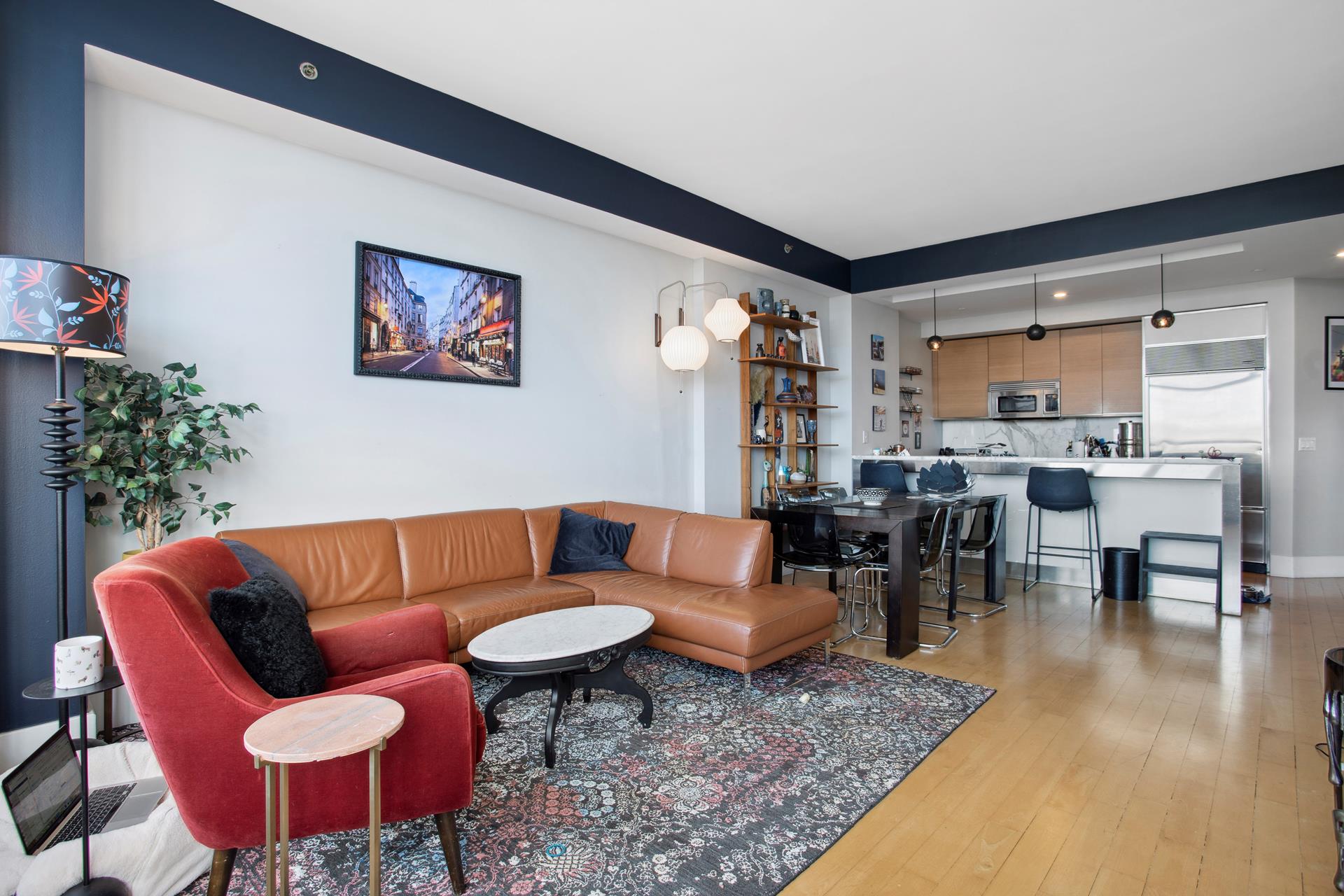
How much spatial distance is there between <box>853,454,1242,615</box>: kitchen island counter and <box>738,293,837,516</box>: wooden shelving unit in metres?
1.33

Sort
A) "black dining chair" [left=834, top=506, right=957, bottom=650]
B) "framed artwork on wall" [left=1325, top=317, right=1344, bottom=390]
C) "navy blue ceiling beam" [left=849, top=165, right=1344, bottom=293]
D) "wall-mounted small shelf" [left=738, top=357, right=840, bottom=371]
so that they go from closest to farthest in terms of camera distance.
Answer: "black dining chair" [left=834, top=506, right=957, bottom=650] → "navy blue ceiling beam" [left=849, top=165, right=1344, bottom=293] → "wall-mounted small shelf" [left=738, top=357, right=840, bottom=371] → "framed artwork on wall" [left=1325, top=317, right=1344, bottom=390]

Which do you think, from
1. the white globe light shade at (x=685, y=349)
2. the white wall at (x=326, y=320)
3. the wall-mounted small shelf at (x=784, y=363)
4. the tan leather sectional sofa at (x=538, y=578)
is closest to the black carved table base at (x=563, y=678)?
the tan leather sectional sofa at (x=538, y=578)

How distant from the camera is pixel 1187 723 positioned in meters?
2.89

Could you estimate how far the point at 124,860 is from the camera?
178 centimetres

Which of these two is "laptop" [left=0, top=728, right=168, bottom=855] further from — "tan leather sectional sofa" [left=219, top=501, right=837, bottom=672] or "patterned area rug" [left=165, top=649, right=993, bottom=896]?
"tan leather sectional sofa" [left=219, top=501, right=837, bottom=672]

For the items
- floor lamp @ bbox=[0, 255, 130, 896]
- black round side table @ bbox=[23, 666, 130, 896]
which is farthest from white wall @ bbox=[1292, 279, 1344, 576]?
floor lamp @ bbox=[0, 255, 130, 896]

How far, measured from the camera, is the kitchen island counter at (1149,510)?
15.9ft

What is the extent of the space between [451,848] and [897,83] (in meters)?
3.71

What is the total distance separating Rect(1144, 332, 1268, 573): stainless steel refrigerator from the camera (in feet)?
20.4

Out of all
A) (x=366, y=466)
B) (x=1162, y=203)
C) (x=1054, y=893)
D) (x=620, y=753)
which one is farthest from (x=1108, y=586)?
(x=366, y=466)

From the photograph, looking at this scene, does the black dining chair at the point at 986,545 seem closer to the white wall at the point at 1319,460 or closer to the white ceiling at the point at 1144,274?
the white ceiling at the point at 1144,274

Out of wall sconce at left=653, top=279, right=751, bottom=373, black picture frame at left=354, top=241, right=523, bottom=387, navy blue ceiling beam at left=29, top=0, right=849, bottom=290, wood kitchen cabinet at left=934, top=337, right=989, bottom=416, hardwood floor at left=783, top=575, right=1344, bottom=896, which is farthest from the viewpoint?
wood kitchen cabinet at left=934, top=337, right=989, bottom=416

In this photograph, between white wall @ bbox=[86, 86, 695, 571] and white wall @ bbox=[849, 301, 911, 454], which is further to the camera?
white wall @ bbox=[849, 301, 911, 454]

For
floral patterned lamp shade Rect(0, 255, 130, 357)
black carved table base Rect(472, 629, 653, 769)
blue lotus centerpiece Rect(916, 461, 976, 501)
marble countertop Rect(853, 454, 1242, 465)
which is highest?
floral patterned lamp shade Rect(0, 255, 130, 357)
